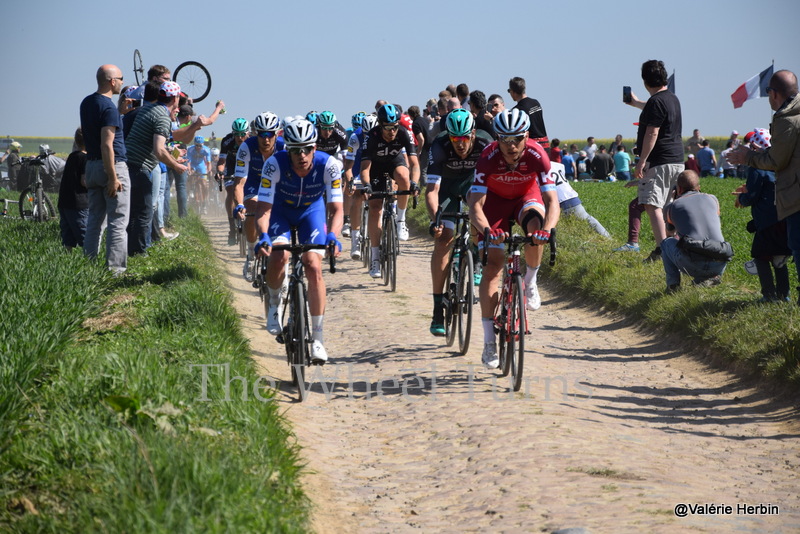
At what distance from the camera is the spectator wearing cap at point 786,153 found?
24.8 ft

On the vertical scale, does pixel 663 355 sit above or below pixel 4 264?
below

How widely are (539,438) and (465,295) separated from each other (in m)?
3.04

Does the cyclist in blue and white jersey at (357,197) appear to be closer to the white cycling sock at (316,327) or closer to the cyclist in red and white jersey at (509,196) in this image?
the cyclist in red and white jersey at (509,196)

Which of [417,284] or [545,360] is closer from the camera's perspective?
[545,360]

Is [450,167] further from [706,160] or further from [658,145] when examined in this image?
[706,160]

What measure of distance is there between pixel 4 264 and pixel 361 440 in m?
4.71

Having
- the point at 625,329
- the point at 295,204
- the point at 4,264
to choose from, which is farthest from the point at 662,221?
the point at 4,264

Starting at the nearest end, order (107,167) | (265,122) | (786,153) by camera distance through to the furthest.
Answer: (786,153) → (107,167) → (265,122)

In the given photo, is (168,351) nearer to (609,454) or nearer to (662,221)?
(609,454)

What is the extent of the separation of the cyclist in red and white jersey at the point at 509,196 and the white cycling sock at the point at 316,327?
4.92ft

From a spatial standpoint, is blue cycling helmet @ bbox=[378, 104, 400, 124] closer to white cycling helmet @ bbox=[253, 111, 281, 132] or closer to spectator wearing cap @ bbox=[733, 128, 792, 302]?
white cycling helmet @ bbox=[253, 111, 281, 132]

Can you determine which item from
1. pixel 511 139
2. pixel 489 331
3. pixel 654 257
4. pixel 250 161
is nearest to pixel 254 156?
pixel 250 161

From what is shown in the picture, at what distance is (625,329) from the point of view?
10688mm

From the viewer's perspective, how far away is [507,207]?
8.38 metres
